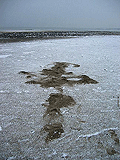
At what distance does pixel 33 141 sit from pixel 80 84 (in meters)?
1.39

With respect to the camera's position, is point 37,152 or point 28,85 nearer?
point 37,152

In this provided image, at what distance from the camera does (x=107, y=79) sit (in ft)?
8.46

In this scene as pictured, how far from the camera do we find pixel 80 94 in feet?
6.55

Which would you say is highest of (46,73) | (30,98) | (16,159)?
(46,73)

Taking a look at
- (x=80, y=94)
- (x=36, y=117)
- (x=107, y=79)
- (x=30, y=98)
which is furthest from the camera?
(x=107, y=79)

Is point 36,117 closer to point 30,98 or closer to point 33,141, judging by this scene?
point 33,141

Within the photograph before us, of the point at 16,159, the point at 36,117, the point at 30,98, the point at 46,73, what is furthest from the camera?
the point at 46,73

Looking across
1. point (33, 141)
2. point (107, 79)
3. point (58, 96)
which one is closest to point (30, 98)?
point (58, 96)

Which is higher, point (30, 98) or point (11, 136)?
point (30, 98)

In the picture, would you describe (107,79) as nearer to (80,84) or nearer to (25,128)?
(80,84)

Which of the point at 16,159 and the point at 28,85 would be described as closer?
the point at 16,159

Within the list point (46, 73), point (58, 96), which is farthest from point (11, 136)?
point (46, 73)

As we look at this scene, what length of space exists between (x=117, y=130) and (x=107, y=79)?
142 cm

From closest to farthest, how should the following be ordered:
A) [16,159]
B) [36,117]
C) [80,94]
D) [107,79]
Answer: [16,159]
[36,117]
[80,94]
[107,79]
